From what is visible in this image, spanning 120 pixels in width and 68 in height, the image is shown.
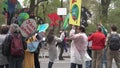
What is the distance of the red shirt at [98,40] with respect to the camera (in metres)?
14.4

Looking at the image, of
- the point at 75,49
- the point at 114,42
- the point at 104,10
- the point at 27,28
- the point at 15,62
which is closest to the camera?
the point at 15,62

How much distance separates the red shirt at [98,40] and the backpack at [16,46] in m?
4.00

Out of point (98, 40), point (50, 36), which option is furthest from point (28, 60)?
point (98, 40)

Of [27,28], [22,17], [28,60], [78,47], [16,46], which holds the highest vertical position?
[22,17]

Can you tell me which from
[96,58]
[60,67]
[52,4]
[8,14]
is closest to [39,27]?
[8,14]

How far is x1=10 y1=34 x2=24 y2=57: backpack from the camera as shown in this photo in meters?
10.9

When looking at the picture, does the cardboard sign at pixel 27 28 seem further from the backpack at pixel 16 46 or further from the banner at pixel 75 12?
the banner at pixel 75 12

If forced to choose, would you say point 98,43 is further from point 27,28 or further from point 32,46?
point 27,28

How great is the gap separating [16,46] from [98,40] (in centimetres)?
424

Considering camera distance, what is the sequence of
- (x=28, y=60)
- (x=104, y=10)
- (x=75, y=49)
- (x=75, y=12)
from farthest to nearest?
1. (x=104, y=10)
2. (x=75, y=49)
3. (x=75, y=12)
4. (x=28, y=60)

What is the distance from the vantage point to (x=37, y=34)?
12203 millimetres

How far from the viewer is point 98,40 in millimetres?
14469

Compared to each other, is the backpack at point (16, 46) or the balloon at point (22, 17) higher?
the balloon at point (22, 17)

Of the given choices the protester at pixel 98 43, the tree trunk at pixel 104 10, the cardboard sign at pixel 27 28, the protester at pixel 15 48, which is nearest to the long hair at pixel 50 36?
the protester at pixel 98 43
